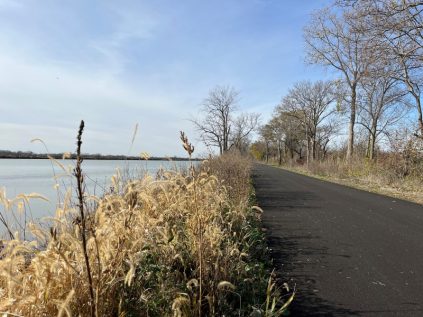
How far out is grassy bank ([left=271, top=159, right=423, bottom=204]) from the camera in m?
16.9

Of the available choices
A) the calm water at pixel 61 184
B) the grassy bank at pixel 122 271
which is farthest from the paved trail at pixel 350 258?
the calm water at pixel 61 184

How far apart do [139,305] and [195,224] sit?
1.23 m

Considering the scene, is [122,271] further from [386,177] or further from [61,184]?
[386,177]

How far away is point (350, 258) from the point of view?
5.88 meters

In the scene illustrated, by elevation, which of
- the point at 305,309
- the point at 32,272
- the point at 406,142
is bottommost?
the point at 305,309

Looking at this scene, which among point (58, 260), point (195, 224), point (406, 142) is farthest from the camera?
point (406, 142)

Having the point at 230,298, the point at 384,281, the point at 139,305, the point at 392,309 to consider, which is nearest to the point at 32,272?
the point at 139,305

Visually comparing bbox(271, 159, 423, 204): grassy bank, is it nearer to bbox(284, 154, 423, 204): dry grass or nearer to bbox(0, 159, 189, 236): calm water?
bbox(284, 154, 423, 204): dry grass

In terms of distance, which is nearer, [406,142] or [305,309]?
[305,309]

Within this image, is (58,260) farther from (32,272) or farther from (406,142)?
(406,142)

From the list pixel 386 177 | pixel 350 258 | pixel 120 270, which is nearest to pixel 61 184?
pixel 120 270

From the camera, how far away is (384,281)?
16.0 ft

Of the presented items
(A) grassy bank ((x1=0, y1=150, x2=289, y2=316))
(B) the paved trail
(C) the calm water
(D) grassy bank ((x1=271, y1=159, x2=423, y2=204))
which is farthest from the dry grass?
(A) grassy bank ((x1=0, y1=150, x2=289, y2=316))

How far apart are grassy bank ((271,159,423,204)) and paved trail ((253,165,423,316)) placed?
20.6ft
